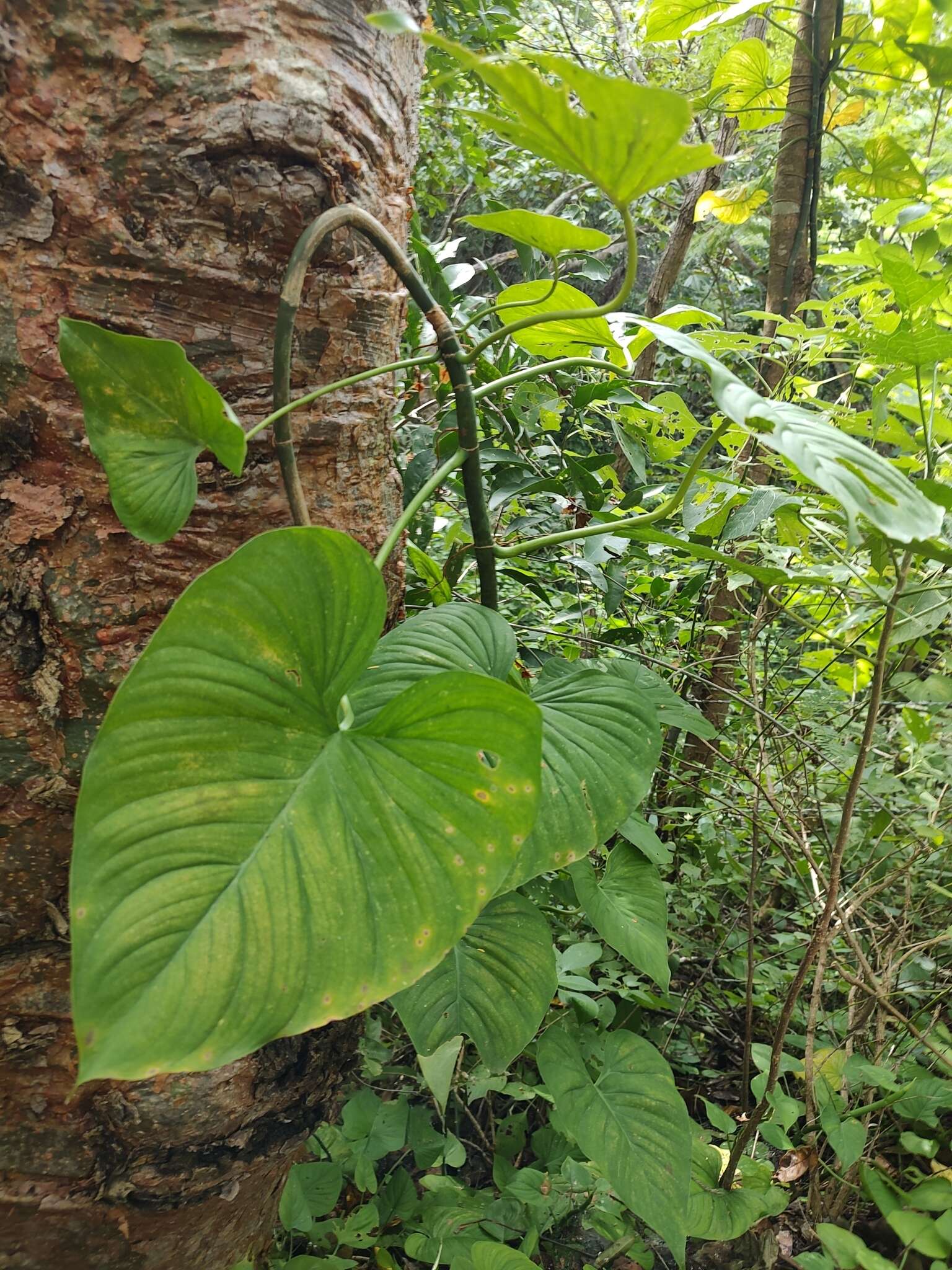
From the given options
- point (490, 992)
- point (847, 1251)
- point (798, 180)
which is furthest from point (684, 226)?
point (847, 1251)

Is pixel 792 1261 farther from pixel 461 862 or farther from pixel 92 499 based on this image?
pixel 92 499

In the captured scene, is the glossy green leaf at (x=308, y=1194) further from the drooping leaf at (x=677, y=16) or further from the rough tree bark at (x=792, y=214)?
the drooping leaf at (x=677, y=16)

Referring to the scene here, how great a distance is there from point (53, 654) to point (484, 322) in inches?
44.4

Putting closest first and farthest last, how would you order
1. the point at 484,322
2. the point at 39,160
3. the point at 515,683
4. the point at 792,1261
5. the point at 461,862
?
the point at 461,862 → the point at 39,160 → the point at 515,683 → the point at 792,1261 → the point at 484,322

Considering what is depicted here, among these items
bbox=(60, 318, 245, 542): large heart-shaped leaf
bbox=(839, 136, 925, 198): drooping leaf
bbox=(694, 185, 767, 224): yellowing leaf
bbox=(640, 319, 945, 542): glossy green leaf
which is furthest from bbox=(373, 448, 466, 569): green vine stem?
bbox=(694, 185, 767, 224): yellowing leaf

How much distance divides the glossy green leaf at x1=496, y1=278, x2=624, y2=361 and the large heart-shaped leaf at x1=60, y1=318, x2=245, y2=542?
33cm

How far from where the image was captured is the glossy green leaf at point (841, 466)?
395 millimetres

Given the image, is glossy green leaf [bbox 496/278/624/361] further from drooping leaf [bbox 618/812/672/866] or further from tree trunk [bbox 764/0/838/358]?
tree trunk [bbox 764/0/838/358]

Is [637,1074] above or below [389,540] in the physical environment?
below

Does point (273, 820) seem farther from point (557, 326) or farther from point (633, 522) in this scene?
point (557, 326)

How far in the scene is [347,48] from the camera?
61 cm

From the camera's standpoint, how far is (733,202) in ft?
4.51

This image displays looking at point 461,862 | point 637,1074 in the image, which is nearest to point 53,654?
point 461,862

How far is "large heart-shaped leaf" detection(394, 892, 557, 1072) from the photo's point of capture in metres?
0.63
